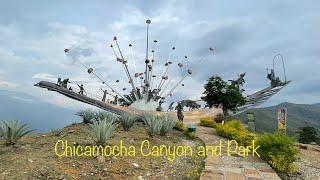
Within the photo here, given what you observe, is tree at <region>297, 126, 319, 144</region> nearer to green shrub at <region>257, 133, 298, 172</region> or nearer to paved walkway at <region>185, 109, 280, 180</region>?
green shrub at <region>257, 133, 298, 172</region>

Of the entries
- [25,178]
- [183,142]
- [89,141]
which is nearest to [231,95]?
[183,142]

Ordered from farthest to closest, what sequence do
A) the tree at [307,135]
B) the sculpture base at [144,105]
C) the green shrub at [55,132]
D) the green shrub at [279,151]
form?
the sculpture base at [144,105] < the tree at [307,135] < the green shrub at [55,132] < the green shrub at [279,151]

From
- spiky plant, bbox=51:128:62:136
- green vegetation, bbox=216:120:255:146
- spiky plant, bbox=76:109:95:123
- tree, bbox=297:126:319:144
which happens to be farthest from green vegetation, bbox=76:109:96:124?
tree, bbox=297:126:319:144

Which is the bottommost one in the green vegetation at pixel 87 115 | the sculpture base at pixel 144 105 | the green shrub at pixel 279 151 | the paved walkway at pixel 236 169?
the paved walkway at pixel 236 169

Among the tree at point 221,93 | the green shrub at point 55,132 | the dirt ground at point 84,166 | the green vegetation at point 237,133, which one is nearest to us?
the dirt ground at point 84,166

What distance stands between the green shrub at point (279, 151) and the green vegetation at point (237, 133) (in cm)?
220

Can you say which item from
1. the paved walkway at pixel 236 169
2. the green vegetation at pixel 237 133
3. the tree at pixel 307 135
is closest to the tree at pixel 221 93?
the green vegetation at pixel 237 133

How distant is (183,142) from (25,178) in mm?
8121

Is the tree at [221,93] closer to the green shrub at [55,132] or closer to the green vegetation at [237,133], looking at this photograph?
the green vegetation at [237,133]

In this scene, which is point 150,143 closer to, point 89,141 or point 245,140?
point 89,141

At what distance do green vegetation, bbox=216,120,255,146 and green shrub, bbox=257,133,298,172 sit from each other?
2.20m

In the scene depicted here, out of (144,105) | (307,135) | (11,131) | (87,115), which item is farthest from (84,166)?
(307,135)

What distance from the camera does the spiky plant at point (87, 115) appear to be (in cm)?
1909

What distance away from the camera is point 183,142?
1508 centimetres
